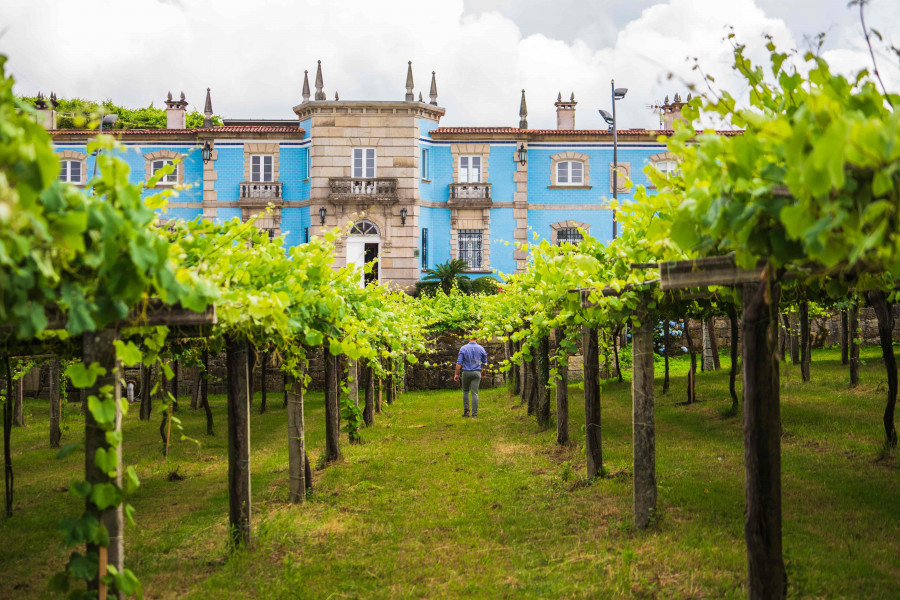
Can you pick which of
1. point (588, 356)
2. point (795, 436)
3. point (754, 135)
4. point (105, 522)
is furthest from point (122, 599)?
point (795, 436)

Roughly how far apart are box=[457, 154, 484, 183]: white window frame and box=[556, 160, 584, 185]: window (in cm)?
306

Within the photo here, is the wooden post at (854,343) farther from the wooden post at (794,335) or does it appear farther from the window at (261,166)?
the window at (261,166)

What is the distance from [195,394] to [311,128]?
14.2 m

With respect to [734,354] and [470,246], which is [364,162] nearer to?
[470,246]

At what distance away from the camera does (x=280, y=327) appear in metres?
6.16

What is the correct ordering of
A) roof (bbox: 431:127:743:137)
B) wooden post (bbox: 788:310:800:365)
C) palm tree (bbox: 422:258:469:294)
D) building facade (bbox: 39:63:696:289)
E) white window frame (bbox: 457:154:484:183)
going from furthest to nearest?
1. white window frame (bbox: 457:154:484:183)
2. roof (bbox: 431:127:743:137)
3. building facade (bbox: 39:63:696:289)
4. palm tree (bbox: 422:258:469:294)
5. wooden post (bbox: 788:310:800:365)

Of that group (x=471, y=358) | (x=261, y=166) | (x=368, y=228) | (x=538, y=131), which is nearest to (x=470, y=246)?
(x=368, y=228)

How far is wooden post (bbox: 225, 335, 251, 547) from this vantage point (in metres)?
6.81

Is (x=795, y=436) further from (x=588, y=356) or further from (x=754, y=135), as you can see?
(x=754, y=135)

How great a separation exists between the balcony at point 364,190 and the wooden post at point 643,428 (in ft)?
75.9

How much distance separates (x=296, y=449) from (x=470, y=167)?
933 inches

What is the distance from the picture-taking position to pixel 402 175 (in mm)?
30234

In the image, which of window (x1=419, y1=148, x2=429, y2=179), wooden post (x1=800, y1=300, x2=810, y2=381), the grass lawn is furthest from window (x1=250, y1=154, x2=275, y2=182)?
wooden post (x1=800, y1=300, x2=810, y2=381)

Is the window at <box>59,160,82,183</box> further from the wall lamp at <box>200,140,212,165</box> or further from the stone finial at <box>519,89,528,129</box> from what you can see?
the stone finial at <box>519,89,528,129</box>
